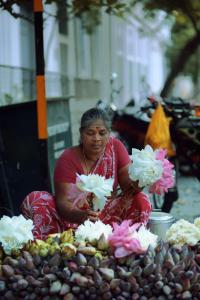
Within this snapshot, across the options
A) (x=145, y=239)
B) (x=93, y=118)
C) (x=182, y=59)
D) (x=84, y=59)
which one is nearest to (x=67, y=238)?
(x=145, y=239)

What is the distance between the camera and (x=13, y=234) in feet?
9.73

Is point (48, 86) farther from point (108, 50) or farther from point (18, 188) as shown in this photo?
point (108, 50)

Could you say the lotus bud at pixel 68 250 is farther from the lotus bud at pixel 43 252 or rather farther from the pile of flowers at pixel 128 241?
the pile of flowers at pixel 128 241

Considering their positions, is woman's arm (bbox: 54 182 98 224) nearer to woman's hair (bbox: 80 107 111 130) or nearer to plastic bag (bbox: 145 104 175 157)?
woman's hair (bbox: 80 107 111 130)

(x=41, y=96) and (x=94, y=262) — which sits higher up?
(x=41, y=96)

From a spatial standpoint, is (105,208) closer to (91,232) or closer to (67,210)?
(67,210)

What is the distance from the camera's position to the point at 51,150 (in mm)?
5746

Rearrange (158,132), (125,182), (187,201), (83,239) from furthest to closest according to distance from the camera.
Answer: (187,201) → (158,132) → (125,182) → (83,239)

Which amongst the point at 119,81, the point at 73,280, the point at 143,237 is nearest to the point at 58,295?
the point at 73,280

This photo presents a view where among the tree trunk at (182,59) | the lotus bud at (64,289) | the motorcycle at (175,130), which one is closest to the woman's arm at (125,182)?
the lotus bud at (64,289)

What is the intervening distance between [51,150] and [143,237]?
2893 mm

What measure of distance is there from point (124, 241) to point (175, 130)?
4.11 m

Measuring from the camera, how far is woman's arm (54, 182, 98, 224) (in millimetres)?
3304

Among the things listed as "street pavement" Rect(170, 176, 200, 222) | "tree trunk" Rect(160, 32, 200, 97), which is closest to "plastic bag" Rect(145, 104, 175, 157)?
"street pavement" Rect(170, 176, 200, 222)
